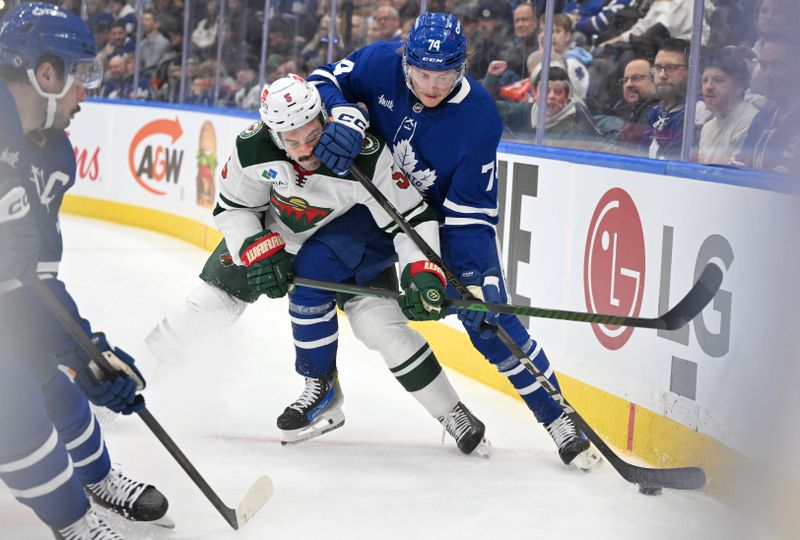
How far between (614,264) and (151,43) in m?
5.07

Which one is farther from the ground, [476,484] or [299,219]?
[299,219]

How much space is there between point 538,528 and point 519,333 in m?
0.57

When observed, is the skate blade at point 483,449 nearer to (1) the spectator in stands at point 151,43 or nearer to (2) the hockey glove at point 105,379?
(2) the hockey glove at point 105,379

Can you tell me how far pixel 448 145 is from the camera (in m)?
2.55

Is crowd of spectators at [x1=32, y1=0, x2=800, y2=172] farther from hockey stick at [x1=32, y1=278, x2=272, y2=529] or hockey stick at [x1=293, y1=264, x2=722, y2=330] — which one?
hockey stick at [x1=32, y1=278, x2=272, y2=529]

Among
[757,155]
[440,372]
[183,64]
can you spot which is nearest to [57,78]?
[440,372]

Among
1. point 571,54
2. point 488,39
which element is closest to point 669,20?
point 571,54

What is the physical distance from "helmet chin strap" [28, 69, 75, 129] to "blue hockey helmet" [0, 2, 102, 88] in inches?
0.5

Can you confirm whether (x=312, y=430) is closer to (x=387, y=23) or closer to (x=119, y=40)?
(x=387, y=23)

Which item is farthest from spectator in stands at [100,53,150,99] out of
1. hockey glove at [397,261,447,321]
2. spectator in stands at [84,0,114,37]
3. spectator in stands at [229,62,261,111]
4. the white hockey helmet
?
hockey glove at [397,261,447,321]

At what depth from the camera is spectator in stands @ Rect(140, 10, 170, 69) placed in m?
7.02

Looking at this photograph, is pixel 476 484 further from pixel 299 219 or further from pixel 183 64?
pixel 183 64

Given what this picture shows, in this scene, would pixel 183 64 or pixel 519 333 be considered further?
pixel 183 64

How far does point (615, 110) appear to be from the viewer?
125 inches
